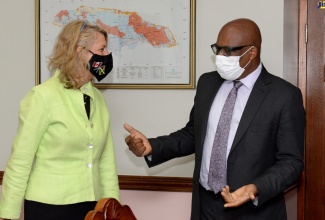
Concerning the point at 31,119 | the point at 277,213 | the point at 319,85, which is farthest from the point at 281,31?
the point at 31,119

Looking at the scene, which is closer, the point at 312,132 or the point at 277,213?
the point at 277,213

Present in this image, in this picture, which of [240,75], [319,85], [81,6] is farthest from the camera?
[81,6]

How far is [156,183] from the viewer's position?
9.96ft

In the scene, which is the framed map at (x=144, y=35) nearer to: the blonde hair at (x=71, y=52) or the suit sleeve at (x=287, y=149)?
the blonde hair at (x=71, y=52)

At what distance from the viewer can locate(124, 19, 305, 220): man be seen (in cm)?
224

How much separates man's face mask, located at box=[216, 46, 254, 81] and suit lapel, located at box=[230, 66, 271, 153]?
0.10 meters

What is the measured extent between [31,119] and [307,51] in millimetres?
1577

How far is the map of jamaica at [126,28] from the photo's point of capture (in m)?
3.01

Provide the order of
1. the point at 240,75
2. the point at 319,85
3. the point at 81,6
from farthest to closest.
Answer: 1. the point at 81,6
2. the point at 319,85
3. the point at 240,75

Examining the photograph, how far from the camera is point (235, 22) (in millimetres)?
2396

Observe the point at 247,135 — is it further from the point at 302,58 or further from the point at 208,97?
the point at 302,58

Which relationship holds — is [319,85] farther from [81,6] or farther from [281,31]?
[81,6]

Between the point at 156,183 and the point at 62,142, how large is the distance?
91 cm

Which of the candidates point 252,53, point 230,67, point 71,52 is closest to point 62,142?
point 71,52
